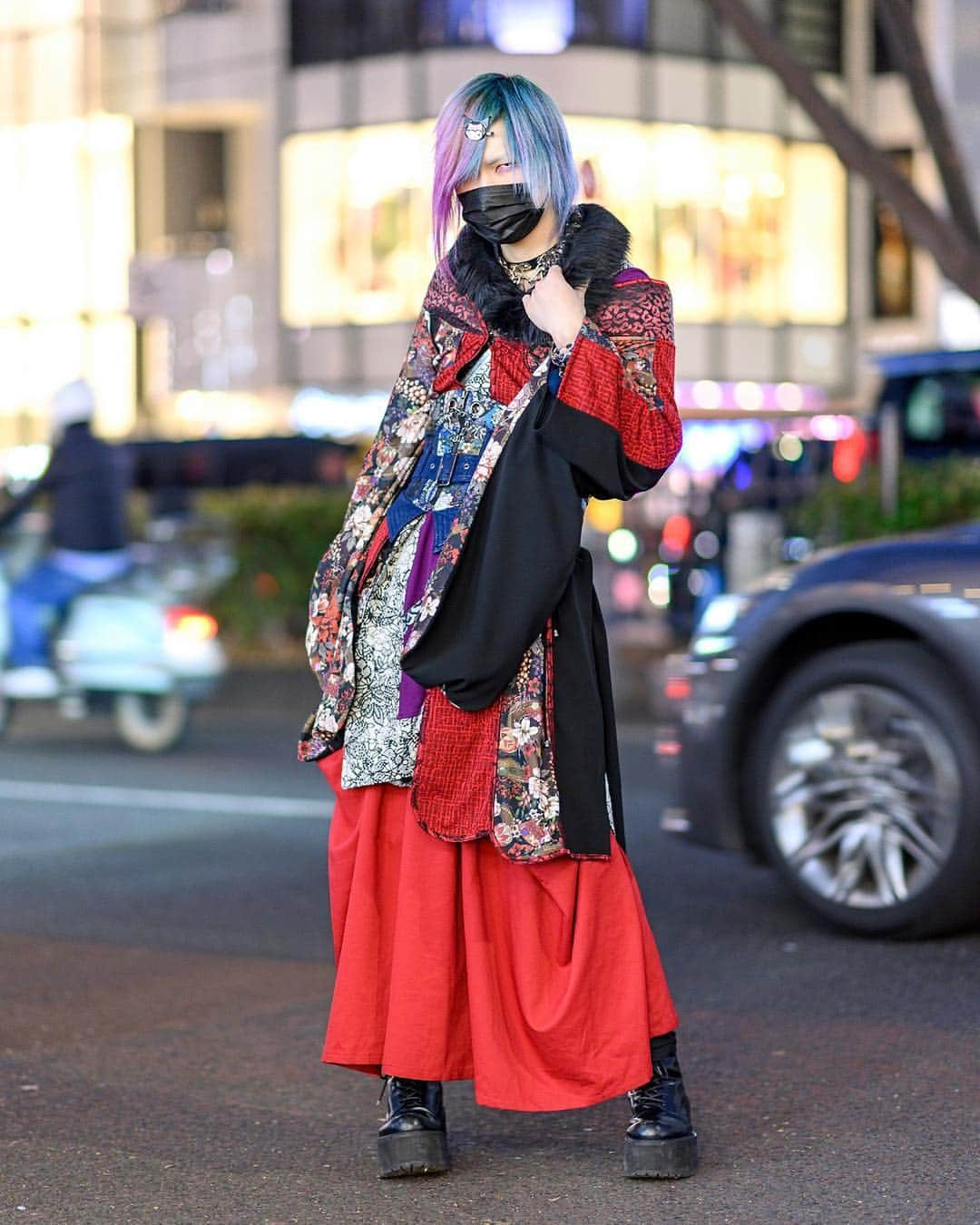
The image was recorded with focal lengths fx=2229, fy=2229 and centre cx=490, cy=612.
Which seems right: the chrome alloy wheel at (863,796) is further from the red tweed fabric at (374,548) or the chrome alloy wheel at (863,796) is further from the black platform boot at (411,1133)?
the red tweed fabric at (374,548)

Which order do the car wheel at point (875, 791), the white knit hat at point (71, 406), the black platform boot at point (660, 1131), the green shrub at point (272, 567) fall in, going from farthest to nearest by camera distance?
1. the green shrub at point (272, 567)
2. the white knit hat at point (71, 406)
3. the car wheel at point (875, 791)
4. the black platform boot at point (660, 1131)

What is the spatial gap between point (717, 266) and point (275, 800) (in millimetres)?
27199

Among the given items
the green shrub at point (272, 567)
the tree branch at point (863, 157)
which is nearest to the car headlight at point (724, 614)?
the tree branch at point (863, 157)

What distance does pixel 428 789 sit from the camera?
152 inches

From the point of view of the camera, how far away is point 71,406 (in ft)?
38.2

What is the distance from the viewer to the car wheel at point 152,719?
38.9 ft

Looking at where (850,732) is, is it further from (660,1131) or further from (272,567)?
(272,567)

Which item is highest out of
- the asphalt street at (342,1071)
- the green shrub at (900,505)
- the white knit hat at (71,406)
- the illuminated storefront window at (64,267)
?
the illuminated storefront window at (64,267)

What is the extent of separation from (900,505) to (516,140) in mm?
10460

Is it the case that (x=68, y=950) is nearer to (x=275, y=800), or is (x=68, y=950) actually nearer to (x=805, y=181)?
(x=275, y=800)

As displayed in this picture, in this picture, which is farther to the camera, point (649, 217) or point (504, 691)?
point (649, 217)

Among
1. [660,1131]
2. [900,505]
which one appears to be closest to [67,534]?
[900,505]

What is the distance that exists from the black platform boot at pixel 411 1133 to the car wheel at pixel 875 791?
2.26 meters

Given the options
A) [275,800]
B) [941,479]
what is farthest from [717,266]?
[275,800]
